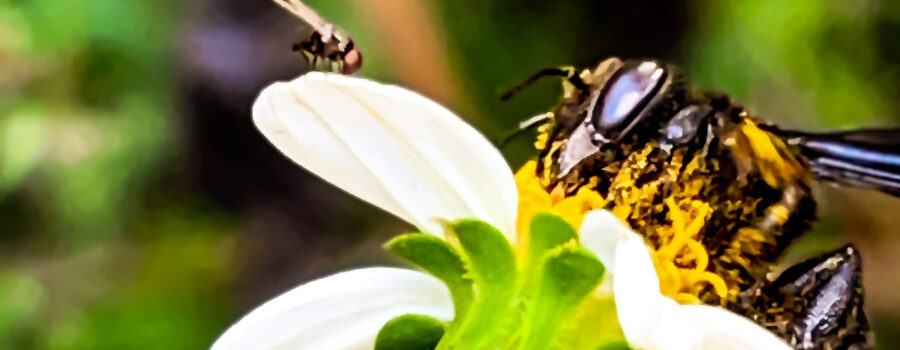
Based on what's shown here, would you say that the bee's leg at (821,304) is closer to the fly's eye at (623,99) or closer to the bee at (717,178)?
the bee at (717,178)

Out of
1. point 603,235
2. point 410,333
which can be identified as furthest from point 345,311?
point 603,235

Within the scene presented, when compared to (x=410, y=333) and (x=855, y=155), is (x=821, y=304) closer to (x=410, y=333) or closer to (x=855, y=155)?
(x=855, y=155)

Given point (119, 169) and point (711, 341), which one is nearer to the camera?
point (711, 341)

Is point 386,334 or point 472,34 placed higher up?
point 472,34

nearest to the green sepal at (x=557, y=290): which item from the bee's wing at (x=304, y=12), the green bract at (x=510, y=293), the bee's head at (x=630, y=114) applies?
the green bract at (x=510, y=293)

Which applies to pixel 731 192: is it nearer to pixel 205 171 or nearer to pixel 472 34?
pixel 472 34

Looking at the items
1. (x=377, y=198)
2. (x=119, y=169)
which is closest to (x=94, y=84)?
(x=119, y=169)
